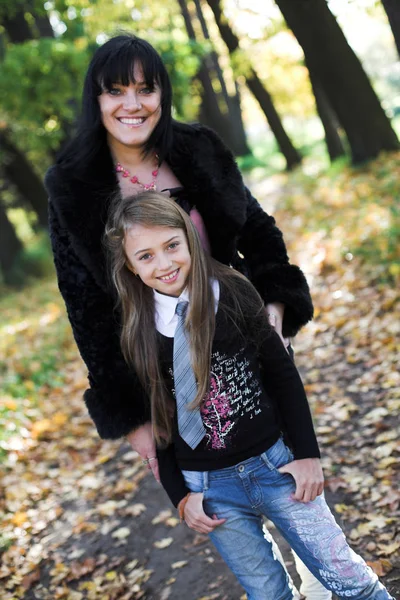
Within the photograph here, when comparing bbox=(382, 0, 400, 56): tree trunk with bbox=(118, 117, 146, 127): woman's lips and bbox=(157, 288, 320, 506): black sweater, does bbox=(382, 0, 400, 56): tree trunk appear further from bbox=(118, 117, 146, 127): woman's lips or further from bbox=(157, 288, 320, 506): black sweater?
bbox=(157, 288, 320, 506): black sweater

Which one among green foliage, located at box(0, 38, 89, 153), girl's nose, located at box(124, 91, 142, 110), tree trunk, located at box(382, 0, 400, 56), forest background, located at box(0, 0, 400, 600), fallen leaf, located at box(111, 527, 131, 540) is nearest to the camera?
girl's nose, located at box(124, 91, 142, 110)

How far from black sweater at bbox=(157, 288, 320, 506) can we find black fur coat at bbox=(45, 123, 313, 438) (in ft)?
0.95

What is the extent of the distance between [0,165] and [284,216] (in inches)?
380

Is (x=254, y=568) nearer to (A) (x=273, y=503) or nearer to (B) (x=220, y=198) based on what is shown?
(A) (x=273, y=503)

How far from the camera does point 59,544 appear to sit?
15.6ft

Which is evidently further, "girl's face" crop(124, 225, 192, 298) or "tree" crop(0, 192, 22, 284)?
"tree" crop(0, 192, 22, 284)

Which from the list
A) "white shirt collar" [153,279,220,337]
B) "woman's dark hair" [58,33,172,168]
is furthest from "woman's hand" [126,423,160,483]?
"woman's dark hair" [58,33,172,168]

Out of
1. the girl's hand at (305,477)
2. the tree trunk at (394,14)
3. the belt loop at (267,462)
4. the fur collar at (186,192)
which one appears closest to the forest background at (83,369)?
the tree trunk at (394,14)

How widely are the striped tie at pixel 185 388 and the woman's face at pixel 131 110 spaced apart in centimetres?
72

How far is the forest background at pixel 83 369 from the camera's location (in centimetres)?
424

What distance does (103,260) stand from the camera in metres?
2.49

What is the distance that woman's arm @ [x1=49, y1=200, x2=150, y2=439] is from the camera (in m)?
2.53

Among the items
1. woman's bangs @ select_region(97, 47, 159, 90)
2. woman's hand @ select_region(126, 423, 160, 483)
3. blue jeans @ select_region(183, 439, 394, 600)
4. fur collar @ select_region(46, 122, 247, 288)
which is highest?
woman's bangs @ select_region(97, 47, 159, 90)

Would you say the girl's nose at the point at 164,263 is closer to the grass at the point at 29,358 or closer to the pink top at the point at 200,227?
the pink top at the point at 200,227
